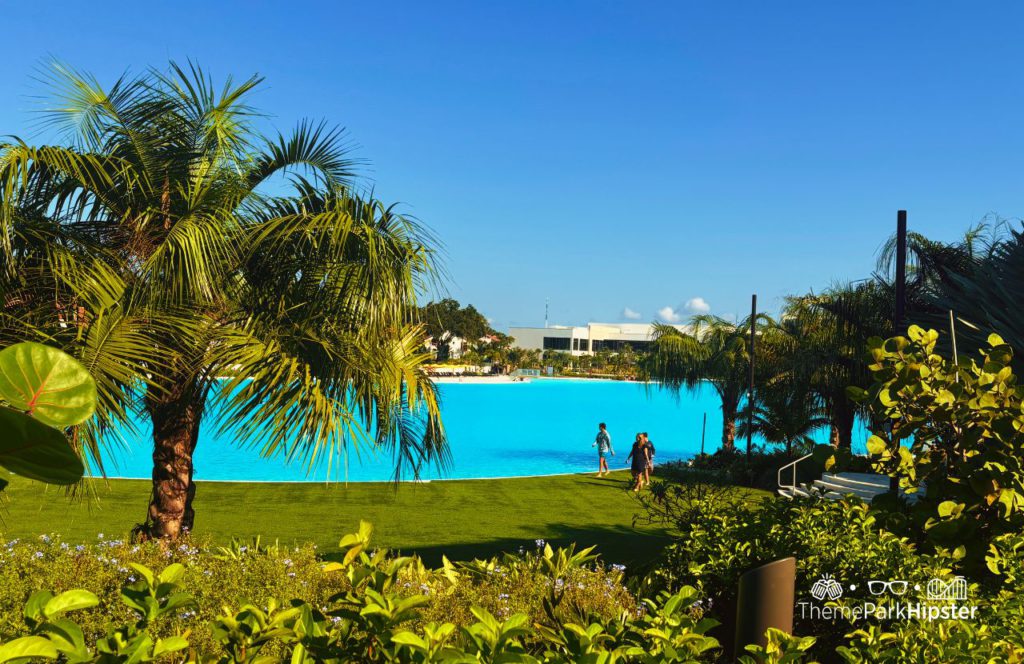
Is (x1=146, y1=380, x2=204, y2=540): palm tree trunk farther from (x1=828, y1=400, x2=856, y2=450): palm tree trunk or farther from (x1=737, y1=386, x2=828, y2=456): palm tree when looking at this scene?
(x1=828, y1=400, x2=856, y2=450): palm tree trunk

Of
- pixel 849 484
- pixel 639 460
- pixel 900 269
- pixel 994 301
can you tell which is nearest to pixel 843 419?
pixel 849 484

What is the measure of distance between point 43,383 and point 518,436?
123 ft

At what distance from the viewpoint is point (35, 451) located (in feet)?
2.43

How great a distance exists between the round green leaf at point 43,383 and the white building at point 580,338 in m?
112

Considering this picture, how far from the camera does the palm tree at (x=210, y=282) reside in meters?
6.71

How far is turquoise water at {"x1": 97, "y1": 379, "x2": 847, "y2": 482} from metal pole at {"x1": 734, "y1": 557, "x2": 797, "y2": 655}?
10.4 meters

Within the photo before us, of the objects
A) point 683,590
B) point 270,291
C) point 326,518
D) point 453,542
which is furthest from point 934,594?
point 326,518

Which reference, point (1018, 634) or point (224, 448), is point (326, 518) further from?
point (224, 448)

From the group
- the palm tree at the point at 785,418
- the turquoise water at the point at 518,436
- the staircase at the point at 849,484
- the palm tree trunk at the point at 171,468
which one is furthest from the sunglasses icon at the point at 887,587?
the palm tree at the point at 785,418

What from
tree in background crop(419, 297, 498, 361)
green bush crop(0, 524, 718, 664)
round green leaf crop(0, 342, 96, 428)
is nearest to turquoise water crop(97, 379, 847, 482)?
green bush crop(0, 524, 718, 664)

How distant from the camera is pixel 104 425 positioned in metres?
6.70

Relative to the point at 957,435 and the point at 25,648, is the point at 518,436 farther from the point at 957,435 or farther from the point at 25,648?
the point at 25,648

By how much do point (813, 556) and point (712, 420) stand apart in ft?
170

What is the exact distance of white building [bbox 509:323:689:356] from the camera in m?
114
